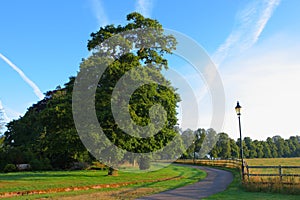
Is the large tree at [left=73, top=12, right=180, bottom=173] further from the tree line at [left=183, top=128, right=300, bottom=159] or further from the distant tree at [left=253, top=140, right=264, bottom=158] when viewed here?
the distant tree at [left=253, top=140, right=264, bottom=158]

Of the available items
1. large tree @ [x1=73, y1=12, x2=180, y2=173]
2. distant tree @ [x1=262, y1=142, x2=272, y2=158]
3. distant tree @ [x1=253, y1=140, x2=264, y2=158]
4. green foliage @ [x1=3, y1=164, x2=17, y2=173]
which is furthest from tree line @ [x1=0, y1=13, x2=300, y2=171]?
distant tree @ [x1=262, y1=142, x2=272, y2=158]

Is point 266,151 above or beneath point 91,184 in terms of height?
above

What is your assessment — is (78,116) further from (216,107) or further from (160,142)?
(216,107)

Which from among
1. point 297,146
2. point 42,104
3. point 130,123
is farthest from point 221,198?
point 297,146

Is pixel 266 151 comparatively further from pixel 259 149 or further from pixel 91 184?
pixel 91 184

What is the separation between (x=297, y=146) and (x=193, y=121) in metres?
125

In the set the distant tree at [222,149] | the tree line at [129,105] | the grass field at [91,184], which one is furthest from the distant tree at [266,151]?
the grass field at [91,184]

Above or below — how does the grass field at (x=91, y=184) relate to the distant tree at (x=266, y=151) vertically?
below

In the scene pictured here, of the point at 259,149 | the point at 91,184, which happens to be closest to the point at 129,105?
the point at 91,184

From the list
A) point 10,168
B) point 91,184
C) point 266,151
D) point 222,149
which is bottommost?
point 91,184

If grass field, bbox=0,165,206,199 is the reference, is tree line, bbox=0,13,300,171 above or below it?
above

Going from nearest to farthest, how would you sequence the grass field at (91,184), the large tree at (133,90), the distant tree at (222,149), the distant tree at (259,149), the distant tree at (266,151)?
the grass field at (91,184) < the large tree at (133,90) < the distant tree at (222,149) < the distant tree at (259,149) < the distant tree at (266,151)

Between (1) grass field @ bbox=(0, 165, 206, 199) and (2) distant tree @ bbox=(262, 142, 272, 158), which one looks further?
(2) distant tree @ bbox=(262, 142, 272, 158)

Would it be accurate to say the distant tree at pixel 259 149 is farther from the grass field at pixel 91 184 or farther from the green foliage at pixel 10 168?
the grass field at pixel 91 184
